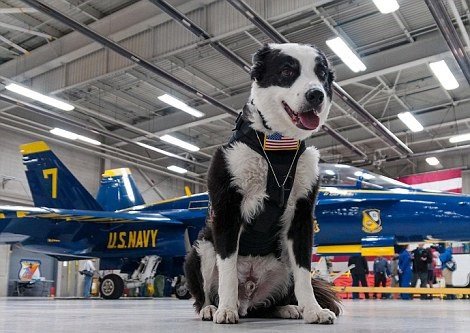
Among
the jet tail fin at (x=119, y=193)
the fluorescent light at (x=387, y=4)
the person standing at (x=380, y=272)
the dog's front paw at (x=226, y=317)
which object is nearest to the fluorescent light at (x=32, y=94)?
the jet tail fin at (x=119, y=193)

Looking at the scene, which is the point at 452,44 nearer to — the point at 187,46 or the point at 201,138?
the point at 187,46

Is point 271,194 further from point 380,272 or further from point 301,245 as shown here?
point 380,272

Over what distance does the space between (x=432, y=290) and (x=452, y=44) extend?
227 inches

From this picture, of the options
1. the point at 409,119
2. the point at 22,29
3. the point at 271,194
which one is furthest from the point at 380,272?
the point at 271,194

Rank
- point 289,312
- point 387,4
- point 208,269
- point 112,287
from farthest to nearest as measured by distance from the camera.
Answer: point 112,287
point 387,4
point 208,269
point 289,312

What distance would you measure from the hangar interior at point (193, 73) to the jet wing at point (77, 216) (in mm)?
4104

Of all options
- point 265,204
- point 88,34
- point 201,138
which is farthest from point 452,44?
point 201,138

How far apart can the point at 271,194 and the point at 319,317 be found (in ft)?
2.27

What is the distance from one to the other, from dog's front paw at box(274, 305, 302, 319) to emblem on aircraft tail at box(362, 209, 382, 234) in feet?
18.8

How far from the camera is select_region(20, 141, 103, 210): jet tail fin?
42.9 ft

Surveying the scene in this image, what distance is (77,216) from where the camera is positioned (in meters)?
10.8

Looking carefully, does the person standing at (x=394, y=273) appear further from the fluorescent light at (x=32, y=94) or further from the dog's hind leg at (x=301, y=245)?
the dog's hind leg at (x=301, y=245)

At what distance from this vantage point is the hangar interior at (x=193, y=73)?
12773 millimetres

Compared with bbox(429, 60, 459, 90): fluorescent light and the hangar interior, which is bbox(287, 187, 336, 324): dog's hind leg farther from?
bbox(429, 60, 459, 90): fluorescent light
